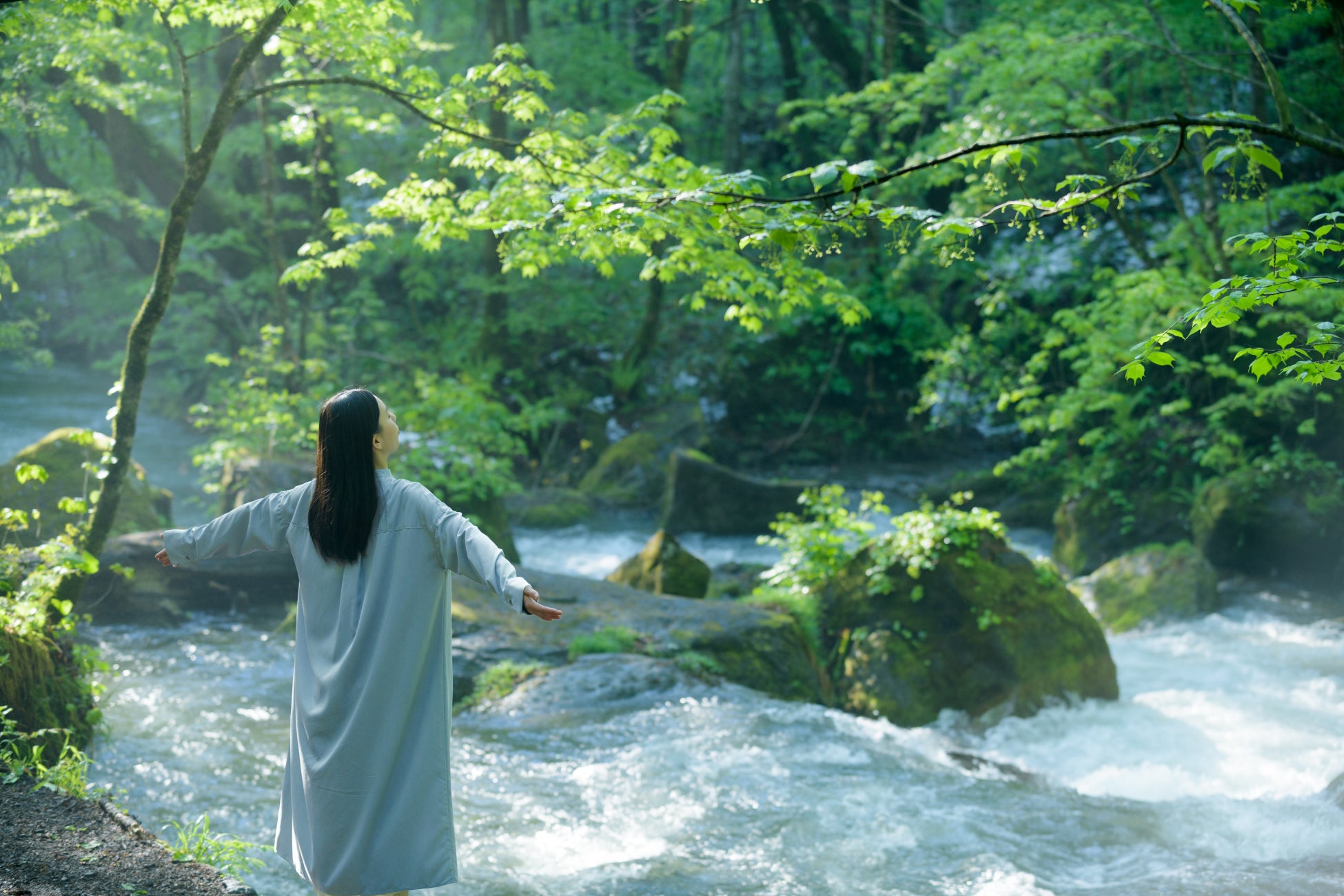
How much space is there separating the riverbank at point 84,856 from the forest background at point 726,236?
2179 mm

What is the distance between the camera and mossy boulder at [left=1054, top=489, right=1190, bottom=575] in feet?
36.5

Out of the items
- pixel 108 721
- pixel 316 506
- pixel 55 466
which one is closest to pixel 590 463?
pixel 55 466

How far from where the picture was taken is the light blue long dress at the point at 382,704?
9.40 feet

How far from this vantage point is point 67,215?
680 inches

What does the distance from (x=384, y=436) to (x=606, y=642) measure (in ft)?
14.5

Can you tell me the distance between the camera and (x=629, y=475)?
45.6ft

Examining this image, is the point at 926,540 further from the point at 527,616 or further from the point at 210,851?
the point at 210,851

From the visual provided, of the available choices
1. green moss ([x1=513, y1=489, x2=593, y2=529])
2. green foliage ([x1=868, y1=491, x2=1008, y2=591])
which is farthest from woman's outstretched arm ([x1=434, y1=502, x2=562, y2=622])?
green moss ([x1=513, y1=489, x2=593, y2=529])

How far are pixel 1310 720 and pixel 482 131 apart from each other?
701 centimetres

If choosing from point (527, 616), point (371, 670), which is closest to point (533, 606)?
point (371, 670)

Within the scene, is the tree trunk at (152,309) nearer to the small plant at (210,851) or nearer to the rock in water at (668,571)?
the small plant at (210,851)

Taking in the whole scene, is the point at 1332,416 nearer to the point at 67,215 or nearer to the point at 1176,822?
the point at 1176,822

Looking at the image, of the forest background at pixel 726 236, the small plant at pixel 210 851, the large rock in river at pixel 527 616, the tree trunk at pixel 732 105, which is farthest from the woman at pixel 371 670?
the tree trunk at pixel 732 105

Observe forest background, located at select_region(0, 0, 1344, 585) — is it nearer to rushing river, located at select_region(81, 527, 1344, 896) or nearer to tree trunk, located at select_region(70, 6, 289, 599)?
tree trunk, located at select_region(70, 6, 289, 599)
